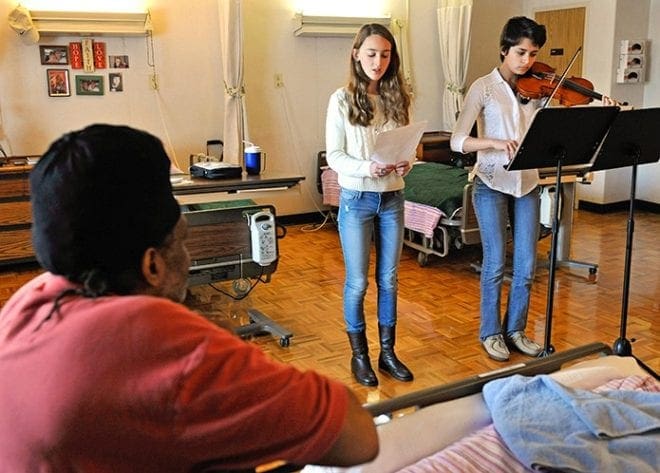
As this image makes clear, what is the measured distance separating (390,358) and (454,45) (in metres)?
4.09

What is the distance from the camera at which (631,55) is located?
5734mm

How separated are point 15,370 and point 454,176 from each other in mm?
4219

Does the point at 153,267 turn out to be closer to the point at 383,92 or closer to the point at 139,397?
the point at 139,397

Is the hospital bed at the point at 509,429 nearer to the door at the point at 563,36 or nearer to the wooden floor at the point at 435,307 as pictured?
the wooden floor at the point at 435,307

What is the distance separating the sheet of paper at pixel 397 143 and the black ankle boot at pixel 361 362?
0.73 metres

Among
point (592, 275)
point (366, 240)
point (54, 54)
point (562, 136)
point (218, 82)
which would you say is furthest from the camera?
point (218, 82)

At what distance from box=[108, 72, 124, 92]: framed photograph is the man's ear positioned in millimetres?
4617

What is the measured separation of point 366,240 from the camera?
2600mm

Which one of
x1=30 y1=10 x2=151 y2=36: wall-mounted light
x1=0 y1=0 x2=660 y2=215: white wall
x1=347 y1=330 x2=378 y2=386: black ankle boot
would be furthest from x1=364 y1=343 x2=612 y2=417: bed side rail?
x1=30 y1=10 x2=151 y2=36: wall-mounted light

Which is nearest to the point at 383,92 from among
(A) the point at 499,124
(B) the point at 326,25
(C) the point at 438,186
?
(A) the point at 499,124

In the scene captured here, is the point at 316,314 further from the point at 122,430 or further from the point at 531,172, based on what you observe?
the point at 122,430

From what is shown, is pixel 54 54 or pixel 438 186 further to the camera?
pixel 54 54

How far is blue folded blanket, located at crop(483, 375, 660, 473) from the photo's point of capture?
1.35m

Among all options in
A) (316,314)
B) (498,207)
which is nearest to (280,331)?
(316,314)
